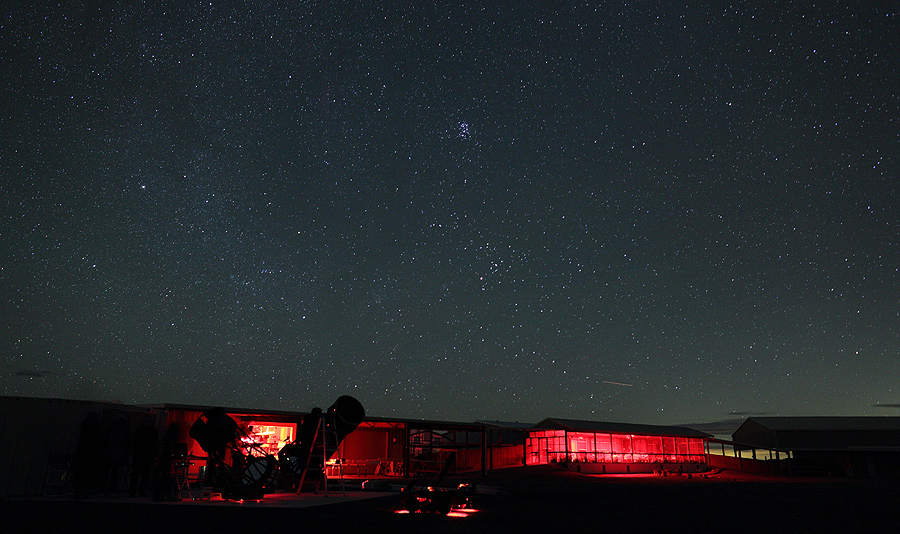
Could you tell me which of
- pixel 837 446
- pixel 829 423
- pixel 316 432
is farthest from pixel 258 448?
pixel 829 423

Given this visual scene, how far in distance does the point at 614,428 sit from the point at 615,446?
119 cm

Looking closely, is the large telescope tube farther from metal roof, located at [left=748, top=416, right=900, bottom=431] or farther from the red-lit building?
metal roof, located at [left=748, top=416, right=900, bottom=431]

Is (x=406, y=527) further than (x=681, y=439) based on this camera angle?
No

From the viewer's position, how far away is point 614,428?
39.9m

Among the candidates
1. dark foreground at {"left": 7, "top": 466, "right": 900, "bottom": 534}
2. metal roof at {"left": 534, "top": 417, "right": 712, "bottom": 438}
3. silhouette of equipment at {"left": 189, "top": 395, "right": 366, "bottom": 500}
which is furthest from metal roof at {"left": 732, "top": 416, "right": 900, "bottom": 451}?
silhouette of equipment at {"left": 189, "top": 395, "right": 366, "bottom": 500}

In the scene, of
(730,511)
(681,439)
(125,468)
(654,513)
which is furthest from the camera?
(681,439)

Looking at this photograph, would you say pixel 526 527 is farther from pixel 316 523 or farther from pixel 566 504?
pixel 566 504

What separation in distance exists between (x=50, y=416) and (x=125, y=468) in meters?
3.26

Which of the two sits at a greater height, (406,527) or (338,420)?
(338,420)

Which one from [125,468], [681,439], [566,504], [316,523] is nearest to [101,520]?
[316,523]

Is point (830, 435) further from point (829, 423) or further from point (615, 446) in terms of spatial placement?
point (615, 446)

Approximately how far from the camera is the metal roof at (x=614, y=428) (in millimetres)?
37500

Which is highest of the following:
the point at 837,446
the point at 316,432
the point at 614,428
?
the point at 316,432

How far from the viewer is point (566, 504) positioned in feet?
48.7
